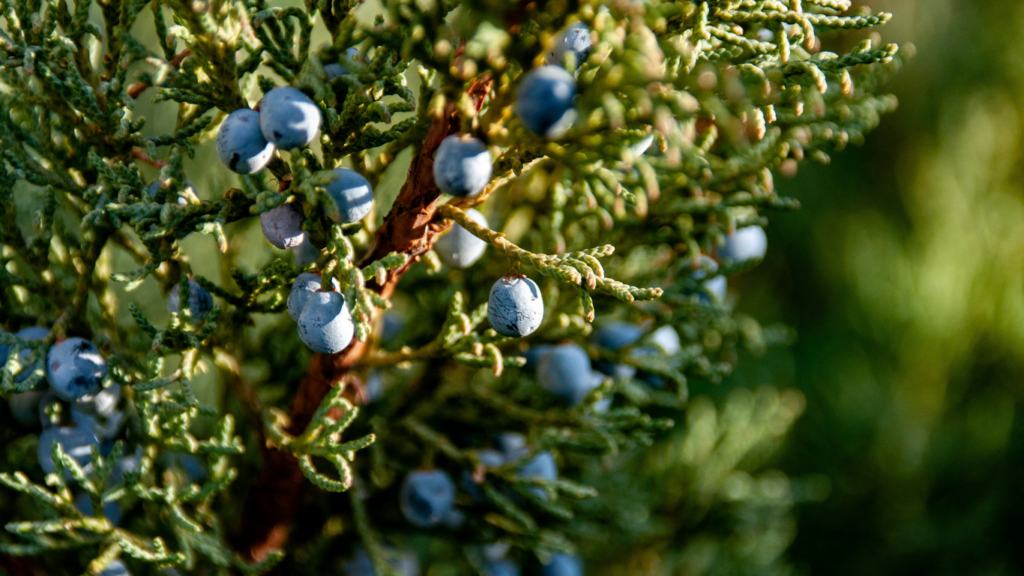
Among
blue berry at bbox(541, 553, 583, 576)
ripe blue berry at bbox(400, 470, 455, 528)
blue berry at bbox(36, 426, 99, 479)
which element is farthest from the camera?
blue berry at bbox(541, 553, 583, 576)

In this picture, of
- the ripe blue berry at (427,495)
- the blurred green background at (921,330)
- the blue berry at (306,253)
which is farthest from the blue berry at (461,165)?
the blurred green background at (921,330)

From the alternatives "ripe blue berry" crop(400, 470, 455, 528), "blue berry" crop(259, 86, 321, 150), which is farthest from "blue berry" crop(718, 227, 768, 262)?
"blue berry" crop(259, 86, 321, 150)

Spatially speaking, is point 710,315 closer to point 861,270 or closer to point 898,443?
point 898,443

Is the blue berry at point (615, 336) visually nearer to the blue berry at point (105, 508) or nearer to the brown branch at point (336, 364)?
the brown branch at point (336, 364)

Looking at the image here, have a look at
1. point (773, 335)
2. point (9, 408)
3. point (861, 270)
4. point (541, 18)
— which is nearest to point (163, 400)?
point (9, 408)

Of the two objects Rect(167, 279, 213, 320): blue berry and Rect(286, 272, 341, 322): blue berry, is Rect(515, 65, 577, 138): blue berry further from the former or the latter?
Rect(167, 279, 213, 320): blue berry

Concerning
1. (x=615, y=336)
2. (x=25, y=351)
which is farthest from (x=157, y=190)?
(x=615, y=336)
